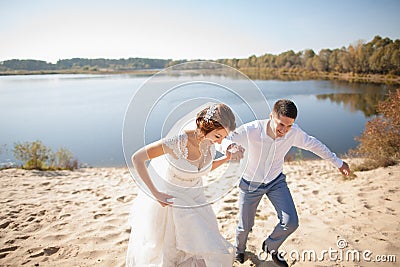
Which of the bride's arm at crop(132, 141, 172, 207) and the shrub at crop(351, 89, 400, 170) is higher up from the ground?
the bride's arm at crop(132, 141, 172, 207)

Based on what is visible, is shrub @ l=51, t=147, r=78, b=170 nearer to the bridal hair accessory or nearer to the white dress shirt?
the white dress shirt

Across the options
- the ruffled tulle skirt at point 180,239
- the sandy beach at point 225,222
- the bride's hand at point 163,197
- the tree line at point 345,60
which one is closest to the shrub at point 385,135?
the sandy beach at point 225,222

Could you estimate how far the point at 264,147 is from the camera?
2.91 meters

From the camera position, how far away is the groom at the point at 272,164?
109 inches

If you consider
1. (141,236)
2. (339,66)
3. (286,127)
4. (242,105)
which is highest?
(339,66)

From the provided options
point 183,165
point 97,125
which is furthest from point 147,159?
point 97,125

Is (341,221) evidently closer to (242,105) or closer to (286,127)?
(286,127)

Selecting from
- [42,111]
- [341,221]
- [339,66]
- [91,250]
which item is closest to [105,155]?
[91,250]

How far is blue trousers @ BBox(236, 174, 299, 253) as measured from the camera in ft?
9.46

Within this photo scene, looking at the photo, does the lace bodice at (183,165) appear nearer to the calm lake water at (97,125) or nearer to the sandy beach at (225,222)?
the sandy beach at (225,222)

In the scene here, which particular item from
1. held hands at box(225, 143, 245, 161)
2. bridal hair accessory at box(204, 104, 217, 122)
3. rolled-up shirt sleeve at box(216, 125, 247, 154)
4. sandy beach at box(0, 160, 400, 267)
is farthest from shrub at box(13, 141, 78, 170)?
bridal hair accessory at box(204, 104, 217, 122)

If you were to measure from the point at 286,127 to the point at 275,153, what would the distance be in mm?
342

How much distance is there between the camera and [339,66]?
59000 millimetres

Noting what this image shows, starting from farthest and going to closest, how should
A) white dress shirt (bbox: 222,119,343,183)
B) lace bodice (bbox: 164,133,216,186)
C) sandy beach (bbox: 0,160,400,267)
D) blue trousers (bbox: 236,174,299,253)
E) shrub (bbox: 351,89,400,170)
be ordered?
shrub (bbox: 351,89,400,170) → sandy beach (bbox: 0,160,400,267) → blue trousers (bbox: 236,174,299,253) → white dress shirt (bbox: 222,119,343,183) → lace bodice (bbox: 164,133,216,186)
